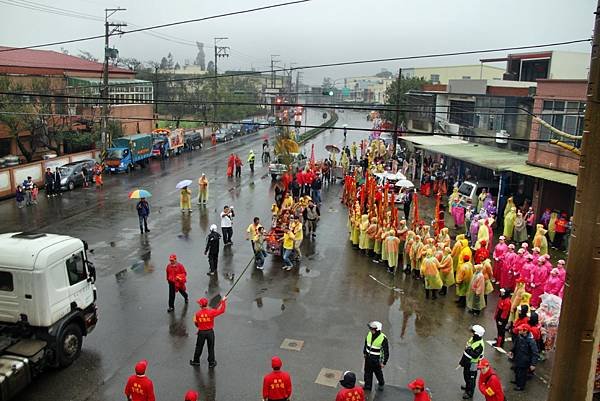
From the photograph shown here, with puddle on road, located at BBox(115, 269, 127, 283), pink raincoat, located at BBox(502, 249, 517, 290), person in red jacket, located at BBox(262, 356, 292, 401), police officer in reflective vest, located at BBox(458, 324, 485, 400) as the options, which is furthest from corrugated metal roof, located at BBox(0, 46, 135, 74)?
police officer in reflective vest, located at BBox(458, 324, 485, 400)

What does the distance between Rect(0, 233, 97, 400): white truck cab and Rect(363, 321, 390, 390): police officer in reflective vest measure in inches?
210

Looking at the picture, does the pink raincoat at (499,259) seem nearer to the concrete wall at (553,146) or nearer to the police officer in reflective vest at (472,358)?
the concrete wall at (553,146)

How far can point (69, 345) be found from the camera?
30.6ft

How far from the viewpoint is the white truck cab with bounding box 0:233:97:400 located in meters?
8.81

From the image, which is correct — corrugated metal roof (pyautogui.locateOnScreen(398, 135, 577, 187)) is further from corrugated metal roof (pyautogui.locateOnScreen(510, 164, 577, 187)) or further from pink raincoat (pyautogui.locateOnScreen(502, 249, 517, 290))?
pink raincoat (pyautogui.locateOnScreen(502, 249, 517, 290))

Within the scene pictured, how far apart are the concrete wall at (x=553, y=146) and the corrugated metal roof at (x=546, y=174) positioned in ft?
0.72

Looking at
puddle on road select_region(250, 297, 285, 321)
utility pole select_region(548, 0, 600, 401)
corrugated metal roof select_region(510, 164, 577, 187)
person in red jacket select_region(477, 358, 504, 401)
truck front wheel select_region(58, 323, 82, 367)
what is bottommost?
puddle on road select_region(250, 297, 285, 321)

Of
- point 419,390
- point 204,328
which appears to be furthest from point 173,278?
point 419,390

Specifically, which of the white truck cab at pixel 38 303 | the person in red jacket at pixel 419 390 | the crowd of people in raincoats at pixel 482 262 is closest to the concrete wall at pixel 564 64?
the crowd of people in raincoats at pixel 482 262

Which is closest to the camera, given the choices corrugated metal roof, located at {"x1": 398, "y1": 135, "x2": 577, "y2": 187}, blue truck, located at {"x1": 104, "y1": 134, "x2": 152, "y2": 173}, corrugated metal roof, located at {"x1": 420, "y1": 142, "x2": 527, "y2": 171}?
corrugated metal roof, located at {"x1": 398, "y1": 135, "x2": 577, "y2": 187}

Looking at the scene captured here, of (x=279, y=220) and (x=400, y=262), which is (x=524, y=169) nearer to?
(x=400, y=262)

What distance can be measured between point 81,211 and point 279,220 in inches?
404

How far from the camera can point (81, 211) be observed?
74.4ft

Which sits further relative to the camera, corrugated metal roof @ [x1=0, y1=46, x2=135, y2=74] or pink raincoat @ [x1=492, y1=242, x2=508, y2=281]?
corrugated metal roof @ [x1=0, y1=46, x2=135, y2=74]
